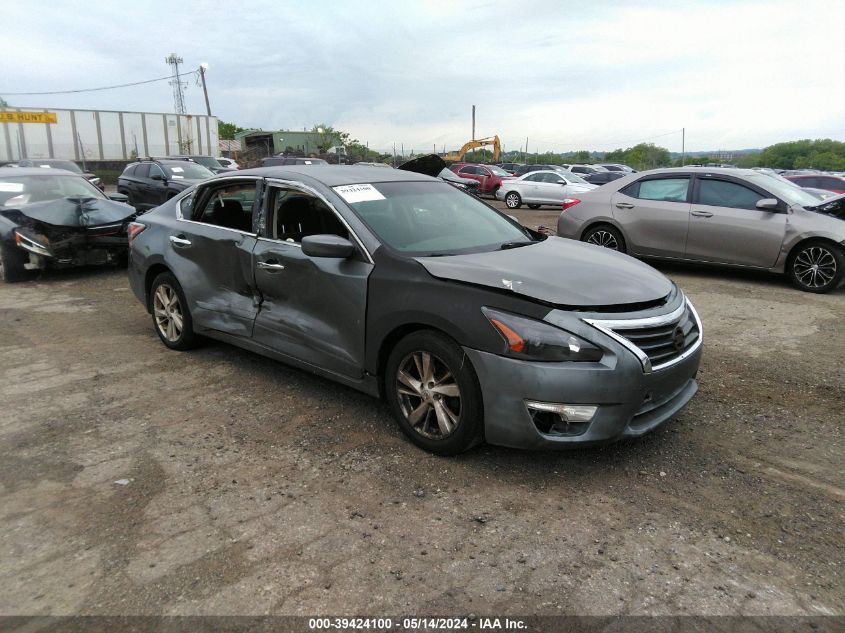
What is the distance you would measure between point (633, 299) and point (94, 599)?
9.50ft

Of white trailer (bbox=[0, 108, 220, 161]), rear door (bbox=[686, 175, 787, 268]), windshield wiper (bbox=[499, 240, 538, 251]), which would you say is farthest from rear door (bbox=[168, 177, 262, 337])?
white trailer (bbox=[0, 108, 220, 161])

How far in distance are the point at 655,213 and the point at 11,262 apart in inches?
348

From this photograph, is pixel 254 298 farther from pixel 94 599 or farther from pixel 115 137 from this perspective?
pixel 115 137

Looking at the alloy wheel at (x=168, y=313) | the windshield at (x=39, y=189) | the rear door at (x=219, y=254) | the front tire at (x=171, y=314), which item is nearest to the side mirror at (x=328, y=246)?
the rear door at (x=219, y=254)

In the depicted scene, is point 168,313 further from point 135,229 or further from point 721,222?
point 721,222

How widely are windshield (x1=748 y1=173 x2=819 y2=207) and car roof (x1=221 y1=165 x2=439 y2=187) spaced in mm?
5594

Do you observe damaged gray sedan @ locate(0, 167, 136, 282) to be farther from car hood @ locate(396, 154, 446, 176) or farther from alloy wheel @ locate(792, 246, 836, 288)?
alloy wheel @ locate(792, 246, 836, 288)

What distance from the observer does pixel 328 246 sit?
388 cm

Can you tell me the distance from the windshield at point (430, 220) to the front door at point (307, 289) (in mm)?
234

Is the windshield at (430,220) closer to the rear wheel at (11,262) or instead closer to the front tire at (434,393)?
the front tire at (434,393)

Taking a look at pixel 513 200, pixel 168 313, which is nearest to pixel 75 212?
pixel 168 313

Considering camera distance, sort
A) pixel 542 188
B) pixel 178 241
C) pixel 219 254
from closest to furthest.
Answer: pixel 219 254 < pixel 178 241 < pixel 542 188

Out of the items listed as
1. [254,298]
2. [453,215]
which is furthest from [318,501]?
[453,215]

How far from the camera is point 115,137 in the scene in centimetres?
4200
